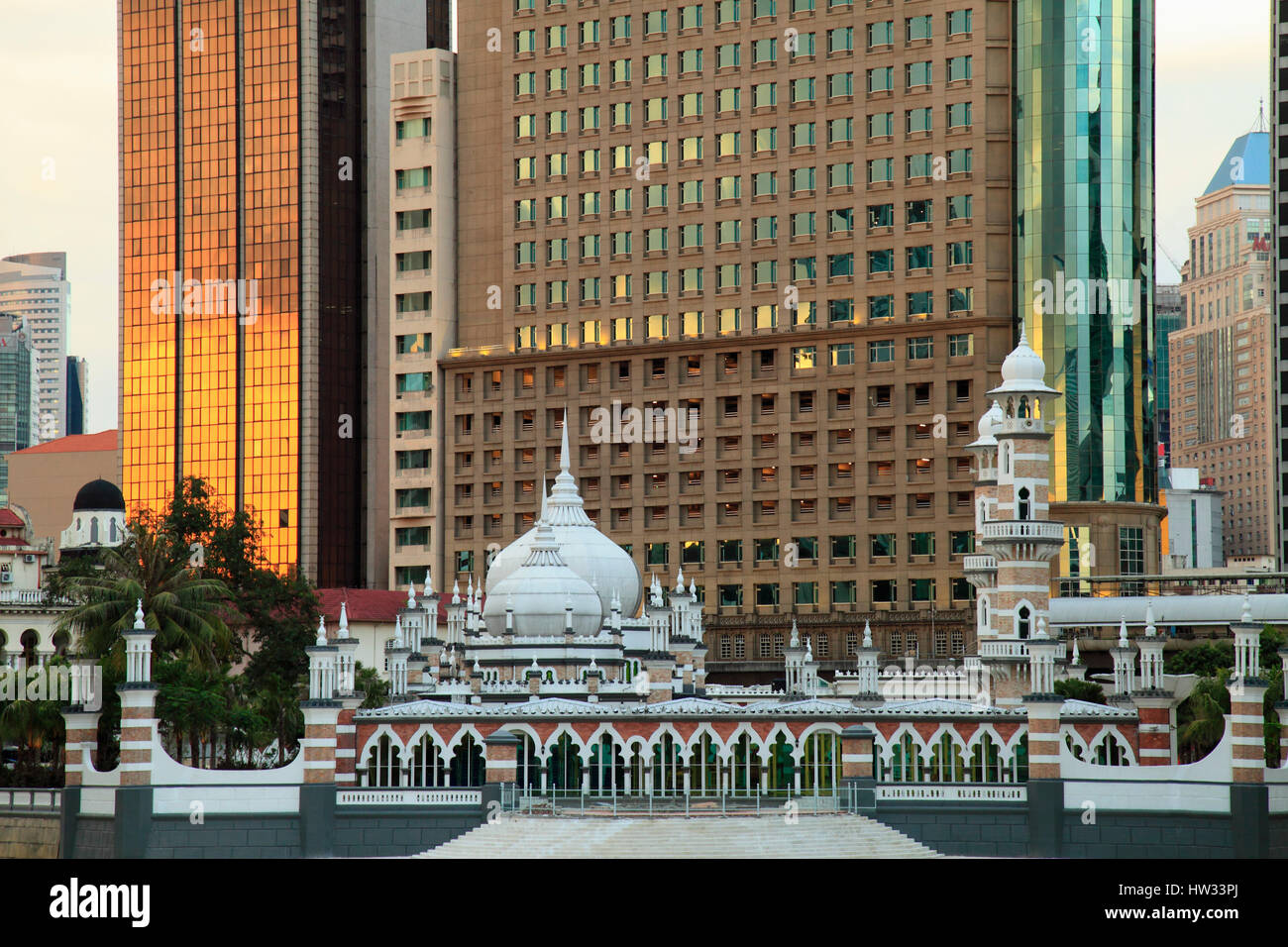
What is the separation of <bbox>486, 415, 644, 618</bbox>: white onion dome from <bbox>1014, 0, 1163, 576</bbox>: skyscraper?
152 ft

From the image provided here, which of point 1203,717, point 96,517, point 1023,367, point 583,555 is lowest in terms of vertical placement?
point 1203,717

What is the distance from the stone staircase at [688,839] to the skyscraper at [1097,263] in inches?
2717

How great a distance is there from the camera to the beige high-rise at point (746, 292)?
413ft

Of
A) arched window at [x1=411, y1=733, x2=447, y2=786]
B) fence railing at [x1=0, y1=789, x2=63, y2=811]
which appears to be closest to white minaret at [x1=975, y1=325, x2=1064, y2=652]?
arched window at [x1=411, y1=733, x2=447, y2=786]

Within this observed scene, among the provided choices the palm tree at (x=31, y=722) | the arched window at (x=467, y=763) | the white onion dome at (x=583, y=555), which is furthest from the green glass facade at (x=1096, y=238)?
the palm tree at (x=31, y=722)

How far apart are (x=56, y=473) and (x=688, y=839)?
138 m

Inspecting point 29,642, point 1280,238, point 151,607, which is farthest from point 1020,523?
point 1280,238

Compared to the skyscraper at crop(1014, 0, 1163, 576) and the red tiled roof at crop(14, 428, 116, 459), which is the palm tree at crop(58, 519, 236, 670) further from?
the red tiled roof at crop(14, 428, 116, 459)

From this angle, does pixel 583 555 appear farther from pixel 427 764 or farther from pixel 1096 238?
pixel 1096 238

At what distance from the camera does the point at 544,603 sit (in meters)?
70.1

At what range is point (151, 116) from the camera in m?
166
